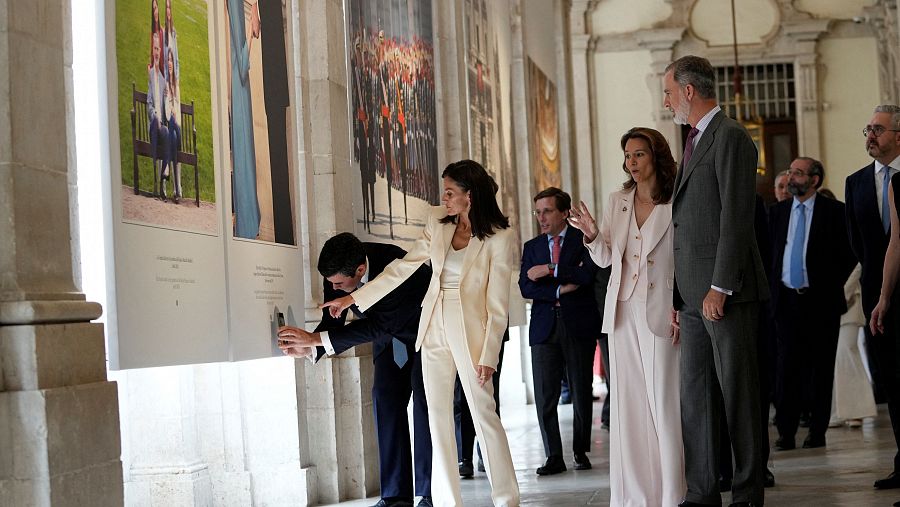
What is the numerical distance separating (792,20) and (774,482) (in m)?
16.8

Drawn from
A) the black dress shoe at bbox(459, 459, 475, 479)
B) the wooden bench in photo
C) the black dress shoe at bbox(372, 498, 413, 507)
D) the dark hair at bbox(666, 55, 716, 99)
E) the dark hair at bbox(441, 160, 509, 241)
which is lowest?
the black dress shoe at bbox(459, 459, 475, 479)

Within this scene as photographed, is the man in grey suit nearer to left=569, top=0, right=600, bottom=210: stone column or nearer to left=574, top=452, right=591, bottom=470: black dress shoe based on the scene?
left=574, top=452, right=591, bottom=470: black dress shoe

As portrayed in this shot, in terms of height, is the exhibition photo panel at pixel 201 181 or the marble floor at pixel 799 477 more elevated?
the exhibition photo panel at pixel 201 181

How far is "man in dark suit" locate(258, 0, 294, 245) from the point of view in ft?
22.1

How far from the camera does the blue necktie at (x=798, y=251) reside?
8.74 m

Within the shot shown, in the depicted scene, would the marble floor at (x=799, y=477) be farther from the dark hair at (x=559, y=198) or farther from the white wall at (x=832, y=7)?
the white wall at (x=832, y=7)

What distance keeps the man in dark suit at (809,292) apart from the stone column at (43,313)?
5.42 meters

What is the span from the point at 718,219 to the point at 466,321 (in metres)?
1.33

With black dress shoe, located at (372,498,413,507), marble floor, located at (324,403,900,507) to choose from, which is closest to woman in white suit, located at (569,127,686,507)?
marble floor, located at (324,403,900,507)

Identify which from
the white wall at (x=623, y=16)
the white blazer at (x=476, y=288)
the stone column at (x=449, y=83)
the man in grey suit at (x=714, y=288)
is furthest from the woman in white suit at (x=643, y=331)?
the white wall at (x=623, y=16)

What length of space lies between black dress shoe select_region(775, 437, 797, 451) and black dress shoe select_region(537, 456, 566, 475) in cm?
167

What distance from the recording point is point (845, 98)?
22.0 meters

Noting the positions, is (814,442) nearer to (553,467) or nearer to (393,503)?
(553,467)

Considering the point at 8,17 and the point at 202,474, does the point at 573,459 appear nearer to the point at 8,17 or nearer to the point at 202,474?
the point at 202,474
